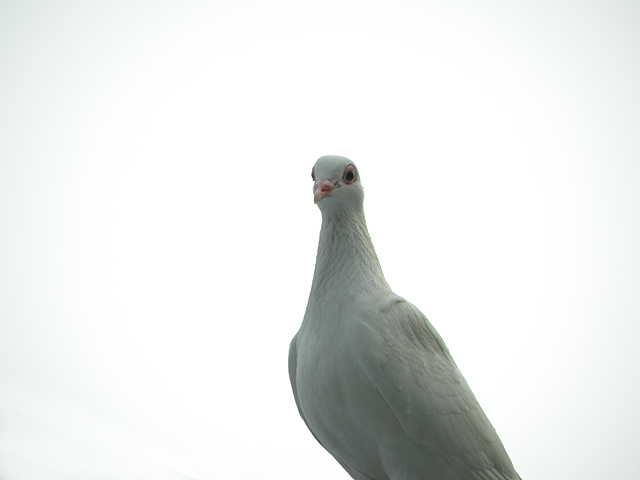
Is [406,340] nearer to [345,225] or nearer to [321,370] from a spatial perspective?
[321,370]

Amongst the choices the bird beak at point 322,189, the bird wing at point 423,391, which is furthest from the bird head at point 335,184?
the bird wing at point 423,391

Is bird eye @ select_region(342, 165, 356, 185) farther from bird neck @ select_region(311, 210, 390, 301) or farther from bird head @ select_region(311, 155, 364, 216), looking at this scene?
bird neck @ select_region(311, 210, 390, 301)

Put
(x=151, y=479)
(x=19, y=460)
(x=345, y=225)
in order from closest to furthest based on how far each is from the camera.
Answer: (x=345, y=225) < (x=19, y=460) < (x=151, y=479)

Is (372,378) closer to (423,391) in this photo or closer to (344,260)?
(423,391)

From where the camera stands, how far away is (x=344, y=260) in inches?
92.6

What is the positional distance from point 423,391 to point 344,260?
2.16ft

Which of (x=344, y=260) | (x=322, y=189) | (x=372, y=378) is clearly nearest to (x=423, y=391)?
(x=372, y=378)

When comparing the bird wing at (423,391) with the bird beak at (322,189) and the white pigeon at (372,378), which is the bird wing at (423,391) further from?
the bird beak at (322,189)

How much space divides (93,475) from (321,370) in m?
2.04

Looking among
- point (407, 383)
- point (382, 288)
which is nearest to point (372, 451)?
point (407, 383)

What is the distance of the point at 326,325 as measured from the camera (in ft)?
7.30

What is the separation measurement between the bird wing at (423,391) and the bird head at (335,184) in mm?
495

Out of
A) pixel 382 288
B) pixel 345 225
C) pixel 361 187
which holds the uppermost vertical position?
pixel 361 187

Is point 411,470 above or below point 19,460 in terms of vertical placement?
below
